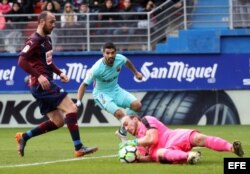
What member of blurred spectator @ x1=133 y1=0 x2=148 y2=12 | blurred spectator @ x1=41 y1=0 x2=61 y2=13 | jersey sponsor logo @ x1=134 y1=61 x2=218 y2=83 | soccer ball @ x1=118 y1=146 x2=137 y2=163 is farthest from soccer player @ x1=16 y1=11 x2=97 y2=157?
blurred spectator @ x1=133 y1=0 x2=148 y2=12

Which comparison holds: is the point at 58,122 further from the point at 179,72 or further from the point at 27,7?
the point at 27,7

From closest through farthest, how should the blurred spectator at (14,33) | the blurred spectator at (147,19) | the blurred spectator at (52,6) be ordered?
the blurred spectator at (147,19) → the blurred spectator at (14,33) → the blurred spectator at (52,6)

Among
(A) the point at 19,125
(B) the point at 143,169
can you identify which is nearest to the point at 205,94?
(A) the point at 19,125

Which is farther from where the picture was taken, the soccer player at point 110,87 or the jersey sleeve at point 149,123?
the soccer player at point 110,87

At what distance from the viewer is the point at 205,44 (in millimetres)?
25938

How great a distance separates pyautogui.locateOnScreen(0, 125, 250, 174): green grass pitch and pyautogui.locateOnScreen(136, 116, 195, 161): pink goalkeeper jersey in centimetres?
30

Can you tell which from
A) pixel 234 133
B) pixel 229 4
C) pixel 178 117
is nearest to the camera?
pixel 234 133

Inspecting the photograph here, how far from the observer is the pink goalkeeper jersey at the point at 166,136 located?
12.4 m

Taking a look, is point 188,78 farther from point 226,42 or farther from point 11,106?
point 11,106

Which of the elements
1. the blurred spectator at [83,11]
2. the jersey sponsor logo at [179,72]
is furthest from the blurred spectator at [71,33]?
the jersey sponsor logo at [179,72]

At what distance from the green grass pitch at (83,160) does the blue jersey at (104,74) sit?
1.16 m

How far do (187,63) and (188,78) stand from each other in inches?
17.4

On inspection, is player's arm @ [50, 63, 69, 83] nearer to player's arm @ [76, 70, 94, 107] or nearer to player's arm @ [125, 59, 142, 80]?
player's arm @ [76, 70, 94, 107]

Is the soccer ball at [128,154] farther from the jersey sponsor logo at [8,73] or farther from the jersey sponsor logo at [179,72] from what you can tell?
the jersey sponsor logo at [8,73]
